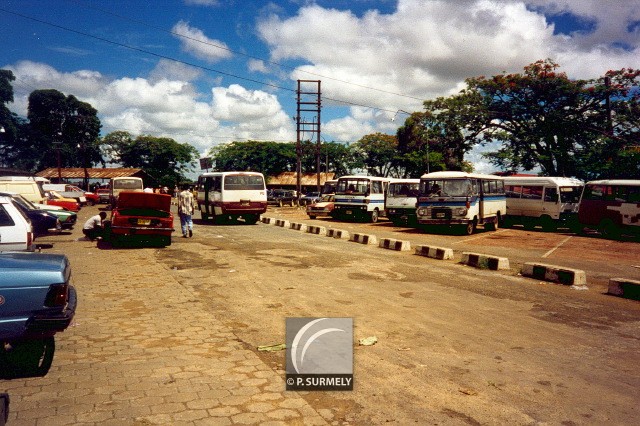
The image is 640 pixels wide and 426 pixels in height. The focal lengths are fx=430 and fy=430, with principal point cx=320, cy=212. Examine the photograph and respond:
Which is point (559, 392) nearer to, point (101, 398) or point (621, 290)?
point (101, 398)

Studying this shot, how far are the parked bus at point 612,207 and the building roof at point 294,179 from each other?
151 ft

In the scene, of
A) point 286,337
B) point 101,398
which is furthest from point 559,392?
point 101,398

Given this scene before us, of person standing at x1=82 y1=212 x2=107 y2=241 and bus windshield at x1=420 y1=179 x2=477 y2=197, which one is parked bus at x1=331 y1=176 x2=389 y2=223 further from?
person standing at x1=82 y1=212 x2=107 y2=241

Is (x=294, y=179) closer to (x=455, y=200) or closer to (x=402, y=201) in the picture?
(x=402, y=201)

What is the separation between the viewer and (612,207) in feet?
57.2

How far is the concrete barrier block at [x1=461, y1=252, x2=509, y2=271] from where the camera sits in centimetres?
1060

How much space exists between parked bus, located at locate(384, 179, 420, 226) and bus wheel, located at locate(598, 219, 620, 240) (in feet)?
26.7

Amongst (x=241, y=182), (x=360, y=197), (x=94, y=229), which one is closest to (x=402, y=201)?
(x=360, y=197)

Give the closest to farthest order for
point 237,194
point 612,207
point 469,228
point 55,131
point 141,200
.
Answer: point 141,200
point 612,207
point 469,228
point 237,194
point 55,131

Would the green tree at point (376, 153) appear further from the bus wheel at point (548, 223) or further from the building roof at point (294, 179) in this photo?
the bus wheel at point (548, 223)

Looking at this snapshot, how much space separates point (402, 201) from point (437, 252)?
10417 millimetres

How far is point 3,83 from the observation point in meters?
71.5

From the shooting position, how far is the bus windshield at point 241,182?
70.0 ft

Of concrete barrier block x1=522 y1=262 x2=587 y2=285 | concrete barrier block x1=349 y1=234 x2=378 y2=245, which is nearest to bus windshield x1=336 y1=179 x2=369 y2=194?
concrete barrier block x1=349 y1=234 x2=378 y2=245
